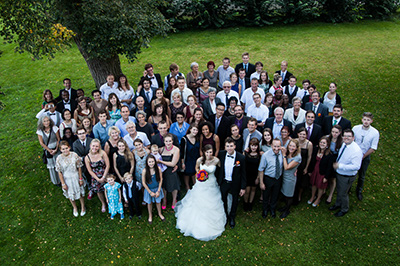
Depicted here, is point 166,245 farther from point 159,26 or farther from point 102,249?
point 159,26

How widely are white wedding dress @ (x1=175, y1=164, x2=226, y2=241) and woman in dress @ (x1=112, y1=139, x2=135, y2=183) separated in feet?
5.41

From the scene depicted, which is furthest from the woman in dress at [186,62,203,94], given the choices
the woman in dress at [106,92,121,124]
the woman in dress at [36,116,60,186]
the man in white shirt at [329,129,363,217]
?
the man in white shirt at [329,129,363,217]

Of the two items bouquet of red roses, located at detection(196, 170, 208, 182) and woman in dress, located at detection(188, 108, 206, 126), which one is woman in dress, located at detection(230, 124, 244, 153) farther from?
bouquet of red roses, located at detection(196, 170, 208, 182)

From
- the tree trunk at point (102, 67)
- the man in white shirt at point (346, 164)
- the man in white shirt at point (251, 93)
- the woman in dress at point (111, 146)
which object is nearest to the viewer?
the man in white shirt at point (346, 164)

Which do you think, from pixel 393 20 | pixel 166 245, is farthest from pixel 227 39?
pixel 166 245

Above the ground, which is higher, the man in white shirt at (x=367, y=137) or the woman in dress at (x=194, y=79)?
the woman in dress at (x=194, y=79)

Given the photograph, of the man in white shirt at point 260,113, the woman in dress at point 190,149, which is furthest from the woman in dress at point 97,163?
the man in white shirt at point 260,113

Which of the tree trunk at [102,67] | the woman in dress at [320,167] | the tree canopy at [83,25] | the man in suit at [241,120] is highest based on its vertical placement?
the tree canopy at [83,25]

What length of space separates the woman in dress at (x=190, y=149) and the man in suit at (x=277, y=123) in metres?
1.90

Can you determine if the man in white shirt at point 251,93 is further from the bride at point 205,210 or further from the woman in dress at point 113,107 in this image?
the woman in dress at point 113,107

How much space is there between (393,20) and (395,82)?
36.3ft

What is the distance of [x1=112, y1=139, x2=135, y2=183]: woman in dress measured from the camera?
6.69m

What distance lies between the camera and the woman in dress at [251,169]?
21.5 ft

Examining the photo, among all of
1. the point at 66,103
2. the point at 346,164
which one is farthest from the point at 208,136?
the point at 66,103
